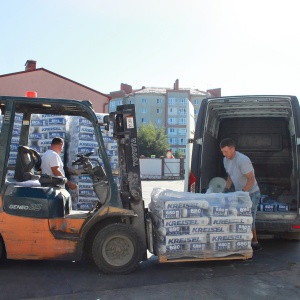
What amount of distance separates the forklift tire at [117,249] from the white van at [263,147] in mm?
1673

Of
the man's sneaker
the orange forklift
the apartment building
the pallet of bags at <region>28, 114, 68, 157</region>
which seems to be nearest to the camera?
the orange forklift

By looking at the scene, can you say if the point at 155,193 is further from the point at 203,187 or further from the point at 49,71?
the point at 49,71

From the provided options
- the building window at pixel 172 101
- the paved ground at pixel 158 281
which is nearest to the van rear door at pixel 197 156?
the paved ground at pixel 158 281

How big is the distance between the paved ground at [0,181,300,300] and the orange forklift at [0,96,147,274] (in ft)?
0.84

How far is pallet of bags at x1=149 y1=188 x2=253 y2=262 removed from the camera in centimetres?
496

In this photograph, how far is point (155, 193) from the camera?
18.2ft

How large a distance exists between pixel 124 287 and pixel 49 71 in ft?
81.4

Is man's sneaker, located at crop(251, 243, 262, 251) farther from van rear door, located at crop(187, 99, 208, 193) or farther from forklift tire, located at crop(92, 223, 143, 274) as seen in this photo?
forklift tire, located at crop(92, 223, 143, 274)

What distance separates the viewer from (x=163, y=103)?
90.2m

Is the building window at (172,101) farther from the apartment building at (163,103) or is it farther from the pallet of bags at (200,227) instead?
the pallet of bags at (200,227)

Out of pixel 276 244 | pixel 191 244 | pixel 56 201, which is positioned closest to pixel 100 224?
pixel 56 201

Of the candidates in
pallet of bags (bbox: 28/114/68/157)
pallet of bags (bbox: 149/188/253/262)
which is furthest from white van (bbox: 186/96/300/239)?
pallet of bags (bbox: 28/114/68/157)

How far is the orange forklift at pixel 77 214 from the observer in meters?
4.93

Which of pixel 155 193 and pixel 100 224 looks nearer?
pixel 100 224
